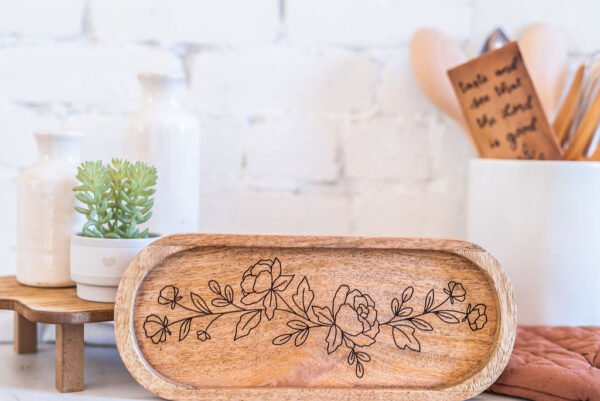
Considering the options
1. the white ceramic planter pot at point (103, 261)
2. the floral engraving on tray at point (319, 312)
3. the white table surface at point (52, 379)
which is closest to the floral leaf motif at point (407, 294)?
the floral engraving on tray at point (319, 312)

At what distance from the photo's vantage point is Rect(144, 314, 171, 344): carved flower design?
50 cm

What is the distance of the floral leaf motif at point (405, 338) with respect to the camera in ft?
1.70

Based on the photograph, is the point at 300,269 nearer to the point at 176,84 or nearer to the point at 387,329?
the point at 387,329

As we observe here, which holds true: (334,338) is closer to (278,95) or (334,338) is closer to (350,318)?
(350,318)

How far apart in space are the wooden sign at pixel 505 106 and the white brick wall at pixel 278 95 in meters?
0.11

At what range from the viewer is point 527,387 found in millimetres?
523

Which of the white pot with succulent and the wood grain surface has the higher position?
the white pot with succulent

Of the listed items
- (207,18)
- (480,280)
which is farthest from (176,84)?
(480,280)

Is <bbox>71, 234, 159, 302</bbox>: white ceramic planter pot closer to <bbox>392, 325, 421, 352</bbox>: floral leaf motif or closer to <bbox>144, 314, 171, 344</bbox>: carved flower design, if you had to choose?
<bbox>144, 314, 171, 344</bbox>: carved flower design

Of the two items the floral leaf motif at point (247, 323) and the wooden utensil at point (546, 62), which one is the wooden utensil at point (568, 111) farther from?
the floral leaf motif at point (247, 323)

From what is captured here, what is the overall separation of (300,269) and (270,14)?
1.22 ft

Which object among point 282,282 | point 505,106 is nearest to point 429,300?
point 282,282

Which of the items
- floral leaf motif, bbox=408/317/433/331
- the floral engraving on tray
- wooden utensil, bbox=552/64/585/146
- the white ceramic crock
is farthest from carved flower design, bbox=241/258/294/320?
wooden utensil, bbox=552/64/585/146

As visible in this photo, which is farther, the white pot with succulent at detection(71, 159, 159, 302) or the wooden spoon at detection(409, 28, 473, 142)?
the wooden spoon at detection(409, 28, 473, 142)
